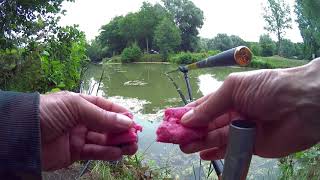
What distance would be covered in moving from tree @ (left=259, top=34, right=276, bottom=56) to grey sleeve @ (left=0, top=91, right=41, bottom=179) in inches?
1146

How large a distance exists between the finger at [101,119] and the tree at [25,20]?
10.3ft

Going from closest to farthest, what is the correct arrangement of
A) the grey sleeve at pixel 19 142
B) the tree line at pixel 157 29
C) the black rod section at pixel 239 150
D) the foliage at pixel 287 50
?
the black rod section at pixel 239 150, the grey sleeve at pixel 19 142, the foliage at pixel 287 50, the tree line at pixel 157 29

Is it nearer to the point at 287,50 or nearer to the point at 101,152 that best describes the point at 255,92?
the point at 101,152

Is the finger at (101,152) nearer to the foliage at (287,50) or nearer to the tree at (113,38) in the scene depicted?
the foliage at (287,50)

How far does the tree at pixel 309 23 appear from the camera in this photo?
62.4ft

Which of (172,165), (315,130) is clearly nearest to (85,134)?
(315,130)

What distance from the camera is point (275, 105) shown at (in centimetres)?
109

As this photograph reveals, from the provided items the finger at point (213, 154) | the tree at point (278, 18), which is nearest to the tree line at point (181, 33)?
the tree at point (278, 18)

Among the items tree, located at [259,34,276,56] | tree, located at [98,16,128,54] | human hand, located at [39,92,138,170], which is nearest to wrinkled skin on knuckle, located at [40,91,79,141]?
human hand, located at [39,92,138,170]

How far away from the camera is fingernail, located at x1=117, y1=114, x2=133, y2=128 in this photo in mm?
1333

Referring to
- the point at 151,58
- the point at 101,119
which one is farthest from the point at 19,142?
the point at 151,58

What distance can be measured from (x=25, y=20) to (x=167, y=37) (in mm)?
28708

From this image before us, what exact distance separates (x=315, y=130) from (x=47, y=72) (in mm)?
4083

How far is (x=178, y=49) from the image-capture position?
35.8 m
